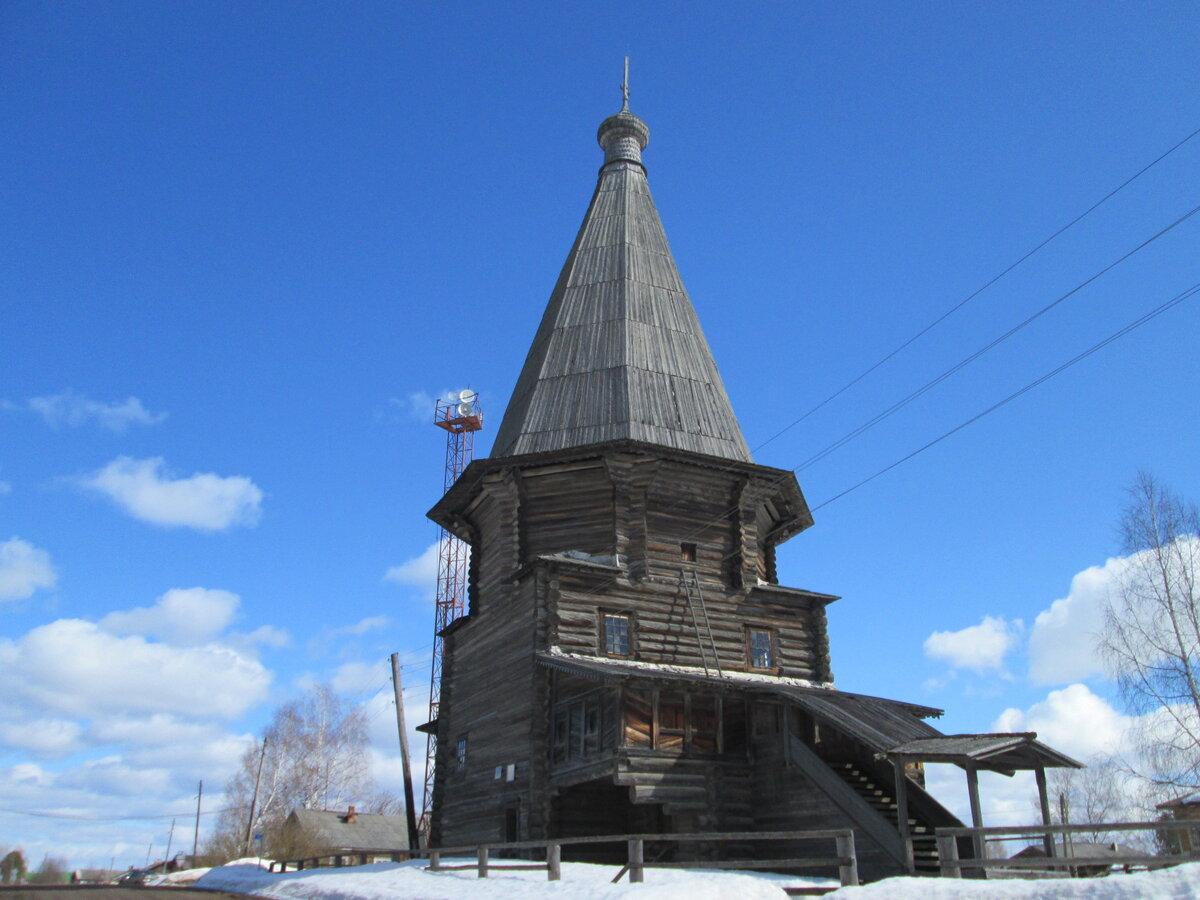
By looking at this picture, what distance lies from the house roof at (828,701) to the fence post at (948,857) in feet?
9.28

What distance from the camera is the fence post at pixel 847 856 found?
13273 mm

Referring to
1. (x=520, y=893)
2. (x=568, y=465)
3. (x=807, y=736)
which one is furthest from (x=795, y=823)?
(x=568, y=465)

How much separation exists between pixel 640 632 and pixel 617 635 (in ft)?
1.82

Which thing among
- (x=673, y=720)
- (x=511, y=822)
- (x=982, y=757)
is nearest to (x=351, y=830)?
(x=511, y=822)

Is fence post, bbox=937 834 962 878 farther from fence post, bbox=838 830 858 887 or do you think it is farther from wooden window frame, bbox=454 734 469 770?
wooden window frame, bbox=454 734 469 770

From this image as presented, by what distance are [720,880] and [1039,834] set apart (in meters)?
4.85

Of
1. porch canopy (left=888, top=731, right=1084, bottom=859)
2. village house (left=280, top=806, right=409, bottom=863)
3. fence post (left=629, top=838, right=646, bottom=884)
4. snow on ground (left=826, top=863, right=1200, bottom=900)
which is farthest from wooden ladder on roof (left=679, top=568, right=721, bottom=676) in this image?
village house (left=280, top=806, right=409, bottom=863)

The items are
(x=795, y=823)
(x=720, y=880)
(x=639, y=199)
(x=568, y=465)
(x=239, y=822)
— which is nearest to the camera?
(x=720, y=880)

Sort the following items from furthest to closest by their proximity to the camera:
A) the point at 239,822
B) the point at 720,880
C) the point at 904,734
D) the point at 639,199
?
the point at 239,822 < the point at 639,199 < the point at 904,734 < the point at 720,880

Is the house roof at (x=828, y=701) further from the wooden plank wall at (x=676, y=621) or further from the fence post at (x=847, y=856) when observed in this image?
the fence post at (x=847, y=856)

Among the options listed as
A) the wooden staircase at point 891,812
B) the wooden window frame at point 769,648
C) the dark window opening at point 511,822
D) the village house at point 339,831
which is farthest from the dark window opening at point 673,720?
the village house at point 339,831

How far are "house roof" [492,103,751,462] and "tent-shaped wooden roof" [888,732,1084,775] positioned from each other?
32.2 ft

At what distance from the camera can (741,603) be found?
941 inches

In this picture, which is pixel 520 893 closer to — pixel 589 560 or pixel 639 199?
pixel 589 560
